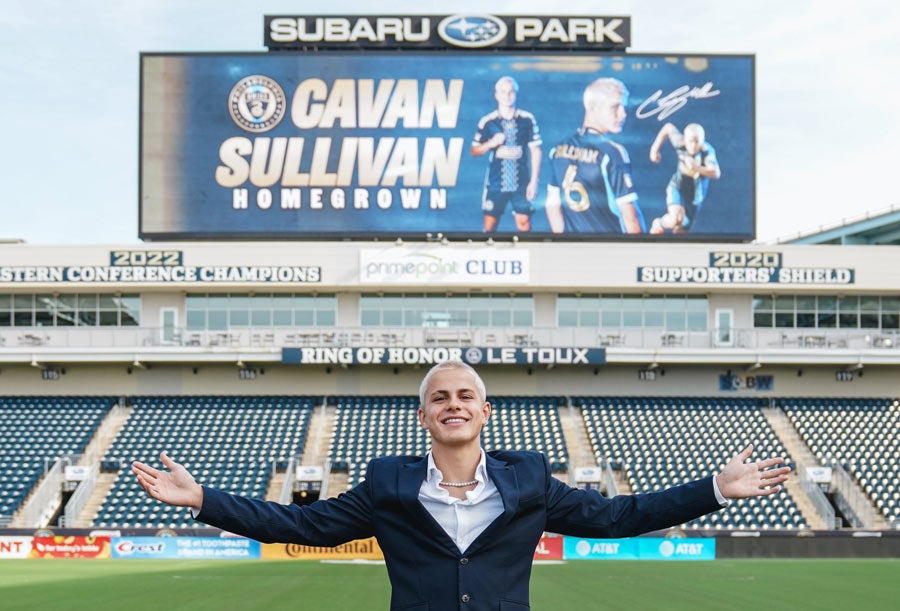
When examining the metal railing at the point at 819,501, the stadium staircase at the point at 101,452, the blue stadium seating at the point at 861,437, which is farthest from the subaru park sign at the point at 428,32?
the metal railing at the point at 819,501

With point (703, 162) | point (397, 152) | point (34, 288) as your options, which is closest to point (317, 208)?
point (397, 152)

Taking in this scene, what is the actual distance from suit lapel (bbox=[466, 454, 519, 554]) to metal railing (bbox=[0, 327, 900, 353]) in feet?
128

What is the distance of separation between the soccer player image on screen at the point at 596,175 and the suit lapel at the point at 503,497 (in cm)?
3906

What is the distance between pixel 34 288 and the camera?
148 ft

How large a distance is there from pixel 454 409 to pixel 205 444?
3824cm

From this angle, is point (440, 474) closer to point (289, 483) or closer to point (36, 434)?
point (289, 483)

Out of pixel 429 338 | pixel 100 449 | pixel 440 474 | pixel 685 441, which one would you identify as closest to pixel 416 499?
pixel 440 474

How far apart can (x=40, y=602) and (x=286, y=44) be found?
2927 cm

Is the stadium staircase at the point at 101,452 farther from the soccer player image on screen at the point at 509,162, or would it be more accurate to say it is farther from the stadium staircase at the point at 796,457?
the stadium staircase at the point at 796,457

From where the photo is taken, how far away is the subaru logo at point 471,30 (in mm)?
44219

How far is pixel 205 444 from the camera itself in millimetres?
41125

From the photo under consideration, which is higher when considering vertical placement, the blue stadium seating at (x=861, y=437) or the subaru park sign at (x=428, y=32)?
the subaru park sign at (x=428, y=32)

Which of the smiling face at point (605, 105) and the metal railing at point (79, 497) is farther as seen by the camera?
the smiling face at point (605, 105)
